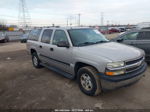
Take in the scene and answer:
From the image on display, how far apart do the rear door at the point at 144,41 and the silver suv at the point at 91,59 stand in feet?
6.50

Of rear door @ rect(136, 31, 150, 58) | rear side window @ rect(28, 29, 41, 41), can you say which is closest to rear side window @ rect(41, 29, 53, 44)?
rear side window @ rect(28, 29, 41, 41)

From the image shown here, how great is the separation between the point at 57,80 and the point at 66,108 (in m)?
1.59

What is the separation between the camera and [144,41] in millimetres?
5098

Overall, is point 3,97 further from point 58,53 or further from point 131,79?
point 131,79

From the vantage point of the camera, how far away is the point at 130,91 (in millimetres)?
3414

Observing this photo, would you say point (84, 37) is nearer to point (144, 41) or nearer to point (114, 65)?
point (114, 65)

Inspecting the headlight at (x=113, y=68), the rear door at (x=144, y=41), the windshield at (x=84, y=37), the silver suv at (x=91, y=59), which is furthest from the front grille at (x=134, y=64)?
the rear door at (x=144, y=41)

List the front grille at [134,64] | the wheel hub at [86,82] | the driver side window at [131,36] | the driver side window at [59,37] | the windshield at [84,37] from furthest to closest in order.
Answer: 1. the driver side window at [131,36]
2. the driver side window at [59,37]
3. the windshield at [84,37]
4. the wheel hub at [86,82]
5. the front grille at [134,64]

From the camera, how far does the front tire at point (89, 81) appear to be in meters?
2.86

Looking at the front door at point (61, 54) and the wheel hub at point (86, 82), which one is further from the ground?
the front door at point (61, 54)

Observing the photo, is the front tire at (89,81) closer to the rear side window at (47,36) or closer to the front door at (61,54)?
→ the front door at (61,54)

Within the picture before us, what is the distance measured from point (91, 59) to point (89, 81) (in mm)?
633

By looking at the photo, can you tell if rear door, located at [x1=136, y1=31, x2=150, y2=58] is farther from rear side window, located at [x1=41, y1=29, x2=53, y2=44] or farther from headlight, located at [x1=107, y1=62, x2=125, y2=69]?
rear side window, located at [x1=41, y1=29, x2=53, y2=44]

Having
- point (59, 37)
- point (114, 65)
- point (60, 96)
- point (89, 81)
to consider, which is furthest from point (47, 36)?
point (114, 65)
